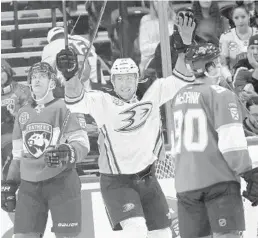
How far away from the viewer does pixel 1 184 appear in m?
5.02

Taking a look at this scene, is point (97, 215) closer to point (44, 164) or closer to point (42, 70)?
point (44, 164)

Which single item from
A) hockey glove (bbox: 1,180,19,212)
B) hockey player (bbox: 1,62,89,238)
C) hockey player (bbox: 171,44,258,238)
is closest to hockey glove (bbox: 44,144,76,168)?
hockey player (bbox: 1,62,89,238)

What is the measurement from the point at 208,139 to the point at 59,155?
0.94 m

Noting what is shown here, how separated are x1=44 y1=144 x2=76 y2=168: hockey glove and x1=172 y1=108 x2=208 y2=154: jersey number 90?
29.7 inches

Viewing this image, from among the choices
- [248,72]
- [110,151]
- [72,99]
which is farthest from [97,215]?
[248,72]

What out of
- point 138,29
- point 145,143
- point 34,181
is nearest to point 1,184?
point 34,181

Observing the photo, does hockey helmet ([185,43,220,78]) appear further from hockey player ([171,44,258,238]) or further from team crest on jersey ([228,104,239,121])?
Result: team crest on jersey ([228,104,239,121])

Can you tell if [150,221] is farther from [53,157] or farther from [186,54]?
[186,54]

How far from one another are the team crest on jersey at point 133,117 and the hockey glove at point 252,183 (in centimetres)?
91

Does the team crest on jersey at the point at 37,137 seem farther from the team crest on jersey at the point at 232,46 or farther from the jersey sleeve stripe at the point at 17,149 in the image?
the team crest on jersey at the point at 232,46

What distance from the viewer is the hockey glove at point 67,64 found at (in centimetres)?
423

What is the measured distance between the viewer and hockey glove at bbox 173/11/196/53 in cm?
434

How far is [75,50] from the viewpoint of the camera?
5512 millimetres

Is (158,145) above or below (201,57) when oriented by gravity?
below
